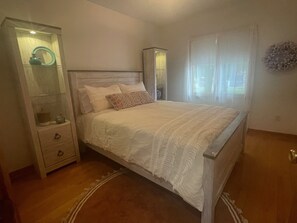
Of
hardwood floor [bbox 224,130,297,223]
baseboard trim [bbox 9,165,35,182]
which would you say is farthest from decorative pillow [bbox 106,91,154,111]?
hardwood floor [bbox 224,130,297,223]

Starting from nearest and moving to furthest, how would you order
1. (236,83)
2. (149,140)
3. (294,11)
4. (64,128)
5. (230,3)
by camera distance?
(149,140) → (64,128) → (294,11) → (230,3) → (236,83)

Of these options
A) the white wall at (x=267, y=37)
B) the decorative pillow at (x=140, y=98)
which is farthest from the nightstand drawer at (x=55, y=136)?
the white wall at (x=267, y=37)

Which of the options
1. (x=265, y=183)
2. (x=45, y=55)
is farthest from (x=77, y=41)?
(x=265, y=183)

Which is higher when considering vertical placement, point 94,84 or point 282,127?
point 94,84

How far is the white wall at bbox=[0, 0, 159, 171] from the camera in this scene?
202cm

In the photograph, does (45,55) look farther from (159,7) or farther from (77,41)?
(159,7)

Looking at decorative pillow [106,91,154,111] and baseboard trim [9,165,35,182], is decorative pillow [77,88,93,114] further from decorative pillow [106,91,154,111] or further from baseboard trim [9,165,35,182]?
baseboard trim [9,165,35,182]

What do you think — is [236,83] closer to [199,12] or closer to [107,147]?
[199,12]

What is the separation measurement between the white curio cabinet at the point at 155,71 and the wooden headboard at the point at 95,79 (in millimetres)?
345

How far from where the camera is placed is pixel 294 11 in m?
2.71

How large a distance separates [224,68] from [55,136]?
11.0ft

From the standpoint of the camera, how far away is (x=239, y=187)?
5.90ft

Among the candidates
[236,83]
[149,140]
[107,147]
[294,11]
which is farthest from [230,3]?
[107,147]

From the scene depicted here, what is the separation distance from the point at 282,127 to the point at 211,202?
2882 millimetres
